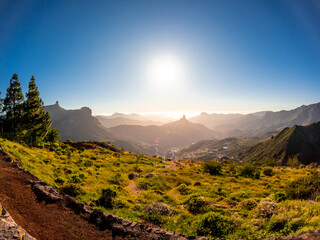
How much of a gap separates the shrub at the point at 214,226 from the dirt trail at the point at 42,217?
239 inches

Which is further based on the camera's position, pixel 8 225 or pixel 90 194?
pixel 90 194

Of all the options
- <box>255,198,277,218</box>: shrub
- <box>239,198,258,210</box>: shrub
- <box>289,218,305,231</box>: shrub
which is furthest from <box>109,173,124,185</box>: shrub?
<box>289,218,305,231</box>: shrub

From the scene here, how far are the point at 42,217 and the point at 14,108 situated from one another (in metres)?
38.8

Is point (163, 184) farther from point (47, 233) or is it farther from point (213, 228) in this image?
point (47, 233)

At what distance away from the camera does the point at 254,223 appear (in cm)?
1017

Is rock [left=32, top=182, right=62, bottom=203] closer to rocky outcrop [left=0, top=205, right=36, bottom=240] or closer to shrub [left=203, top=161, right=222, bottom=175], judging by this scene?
rocky outcrop [left=0, top=205, right=36, bottom=240]

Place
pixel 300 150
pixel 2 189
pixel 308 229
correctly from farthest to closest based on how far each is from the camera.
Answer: pixel 300 150, pixel 2 189, pixel 308 229

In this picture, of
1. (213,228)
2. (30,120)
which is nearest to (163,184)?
(213,228)

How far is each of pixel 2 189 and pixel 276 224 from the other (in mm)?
19026

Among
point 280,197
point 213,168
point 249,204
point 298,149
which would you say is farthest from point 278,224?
point 298,149

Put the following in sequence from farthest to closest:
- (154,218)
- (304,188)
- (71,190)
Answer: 1. (304,188)
2. (71,190)
3. (154,218)

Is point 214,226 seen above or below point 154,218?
above

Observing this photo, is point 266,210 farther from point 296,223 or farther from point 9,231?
point 9,231

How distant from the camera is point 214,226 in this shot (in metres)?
10.1
